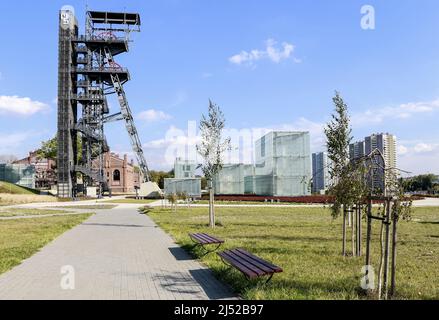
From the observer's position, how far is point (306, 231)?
16.9m

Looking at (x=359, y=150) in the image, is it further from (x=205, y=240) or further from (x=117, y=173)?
Result: (x=117, y=173)

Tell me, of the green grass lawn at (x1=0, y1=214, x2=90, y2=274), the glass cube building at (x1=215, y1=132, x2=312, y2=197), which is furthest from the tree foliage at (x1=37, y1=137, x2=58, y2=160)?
the green grass lawn at (x1=0, y1=214, x2=90, y2=274)

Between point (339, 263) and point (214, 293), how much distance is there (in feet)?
12.2

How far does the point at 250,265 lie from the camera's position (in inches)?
289

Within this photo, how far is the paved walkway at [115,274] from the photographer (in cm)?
695

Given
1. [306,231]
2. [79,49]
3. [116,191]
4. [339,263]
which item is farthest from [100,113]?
[339,263]

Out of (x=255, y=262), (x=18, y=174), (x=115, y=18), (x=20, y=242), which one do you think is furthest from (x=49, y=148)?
(x=255, y=262)

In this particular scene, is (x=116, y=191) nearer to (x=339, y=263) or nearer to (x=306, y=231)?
(x=306, y=231)

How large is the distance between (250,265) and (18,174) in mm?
94143

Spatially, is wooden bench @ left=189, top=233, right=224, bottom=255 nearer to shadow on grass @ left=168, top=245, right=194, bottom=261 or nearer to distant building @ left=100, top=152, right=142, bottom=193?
shadow on grass @ left=168, top=245, right=194, bottom=261

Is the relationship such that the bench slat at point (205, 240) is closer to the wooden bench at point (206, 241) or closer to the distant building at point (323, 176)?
the wooden bench at point (206, 241)

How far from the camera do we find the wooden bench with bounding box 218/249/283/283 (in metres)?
6.71

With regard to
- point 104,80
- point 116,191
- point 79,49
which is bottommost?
point 116,191
